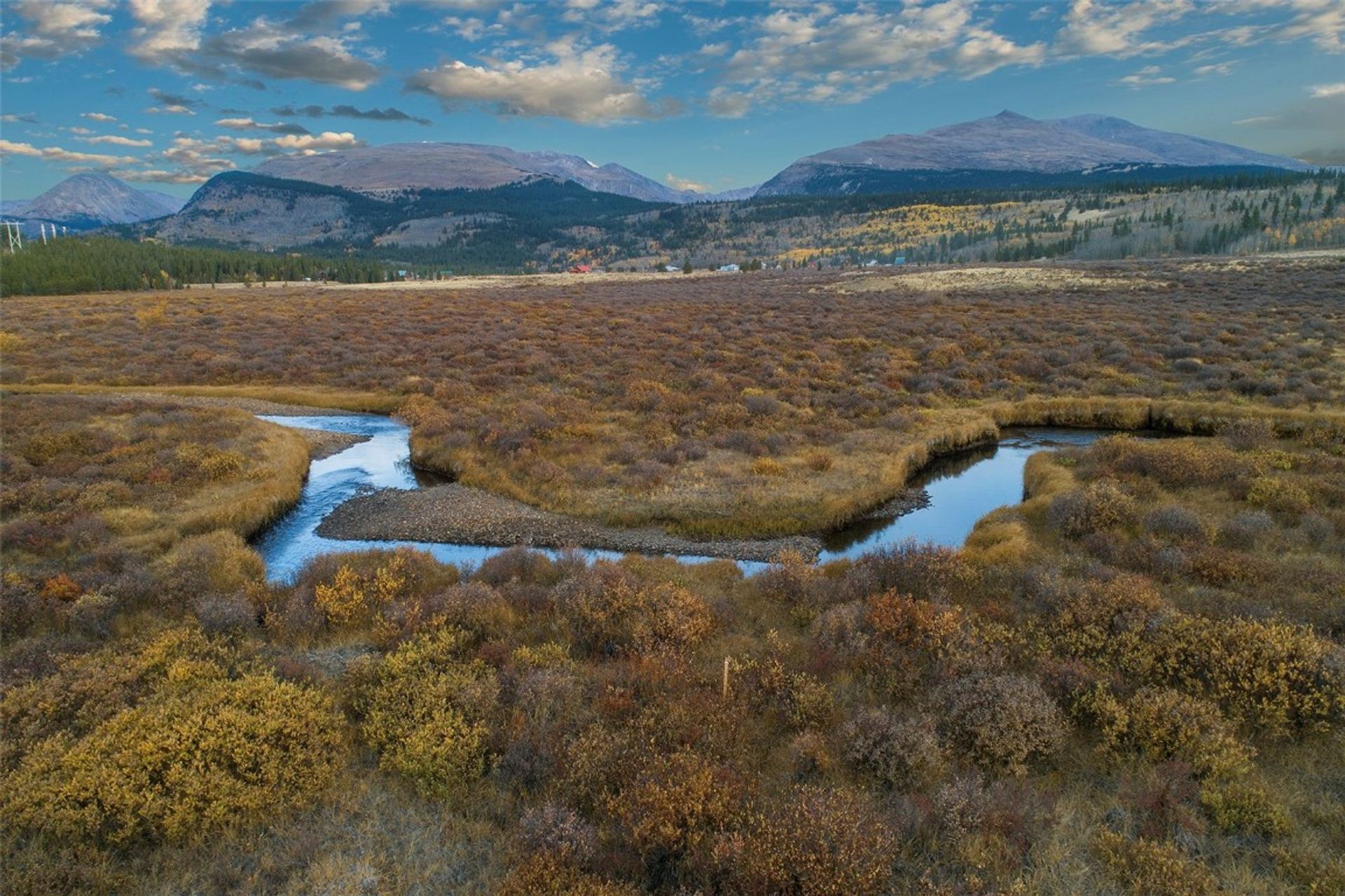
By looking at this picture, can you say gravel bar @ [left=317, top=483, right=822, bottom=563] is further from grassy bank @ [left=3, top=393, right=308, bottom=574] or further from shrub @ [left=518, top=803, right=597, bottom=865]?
shrub @ [left=518, top=803, right=597, bottom=865]

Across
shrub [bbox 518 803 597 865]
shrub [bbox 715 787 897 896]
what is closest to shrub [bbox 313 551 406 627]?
shrub [bbox 518 803 597 865]

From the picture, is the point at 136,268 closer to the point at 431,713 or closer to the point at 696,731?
the point at 431,713

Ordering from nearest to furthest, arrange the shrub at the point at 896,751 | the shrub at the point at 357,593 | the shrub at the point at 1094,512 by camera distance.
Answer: the shrub at the point at 896,751 < the shrub at the point at 357,593 < the shrub at the point at 1094,512

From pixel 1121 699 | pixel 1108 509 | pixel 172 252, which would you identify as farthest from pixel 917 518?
pixel 172 252

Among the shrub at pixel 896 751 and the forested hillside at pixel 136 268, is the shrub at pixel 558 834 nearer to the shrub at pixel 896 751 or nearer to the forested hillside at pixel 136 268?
the shrub at pixel 896 751

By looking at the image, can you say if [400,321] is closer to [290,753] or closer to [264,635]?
[264,635]

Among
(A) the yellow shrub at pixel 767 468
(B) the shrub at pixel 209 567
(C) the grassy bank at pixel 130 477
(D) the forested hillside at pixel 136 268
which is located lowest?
(A) the yellow shrub at pixel 767 468

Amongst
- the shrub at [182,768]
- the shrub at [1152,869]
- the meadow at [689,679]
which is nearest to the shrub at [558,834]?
the meadow at [689,679]
